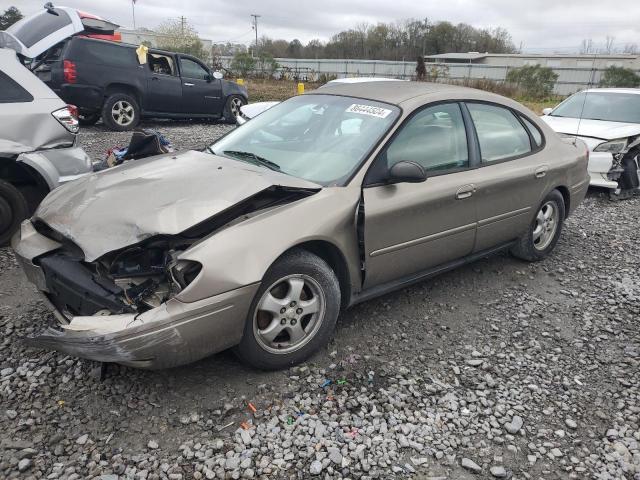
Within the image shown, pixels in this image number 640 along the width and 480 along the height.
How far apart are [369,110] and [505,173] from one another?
1281 millimetres

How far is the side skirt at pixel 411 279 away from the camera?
11.1 feet

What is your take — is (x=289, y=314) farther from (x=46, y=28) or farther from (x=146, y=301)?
(x=46, y=28)

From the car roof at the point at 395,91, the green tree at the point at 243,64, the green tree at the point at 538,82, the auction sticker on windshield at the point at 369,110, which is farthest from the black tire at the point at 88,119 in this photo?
the green tree at the point at 243,64

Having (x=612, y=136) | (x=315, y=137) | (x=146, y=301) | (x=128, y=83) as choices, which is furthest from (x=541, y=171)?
(x=128, y=83)

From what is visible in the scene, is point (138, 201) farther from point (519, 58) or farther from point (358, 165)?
point (519, 58)

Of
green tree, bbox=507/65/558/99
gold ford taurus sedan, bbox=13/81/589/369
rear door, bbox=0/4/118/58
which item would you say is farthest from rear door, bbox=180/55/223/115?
green tree, bbox=507/65/558/99

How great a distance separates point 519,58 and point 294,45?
2718cm

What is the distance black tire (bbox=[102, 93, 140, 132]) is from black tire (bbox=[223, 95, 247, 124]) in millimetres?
2539

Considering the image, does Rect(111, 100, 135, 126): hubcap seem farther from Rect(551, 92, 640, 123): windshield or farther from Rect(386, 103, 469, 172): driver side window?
Rect(386, 103, 469, 172): driver side window

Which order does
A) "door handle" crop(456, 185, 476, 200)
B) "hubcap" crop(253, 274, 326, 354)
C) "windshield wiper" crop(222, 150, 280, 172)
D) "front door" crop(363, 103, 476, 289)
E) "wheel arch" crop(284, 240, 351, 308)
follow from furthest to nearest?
"door handle" crop(456, 185, 476, 200)
"windshield wiper" crop(222, 150, 280, 172)
"front door" crop(363, 103, 476, 289)
"wheel arch" crop(284, 240, 351, 308)
"hubcap" crop(253, 274, 326, 354)

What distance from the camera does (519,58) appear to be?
55.6 m

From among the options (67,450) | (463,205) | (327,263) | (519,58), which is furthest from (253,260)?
(519,58)

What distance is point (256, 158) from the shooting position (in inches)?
140

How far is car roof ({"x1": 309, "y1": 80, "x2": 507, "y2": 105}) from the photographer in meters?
3.74
